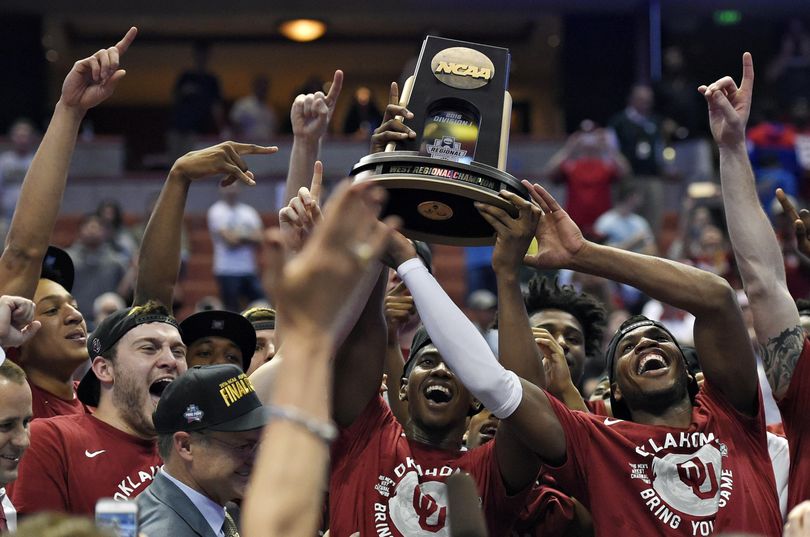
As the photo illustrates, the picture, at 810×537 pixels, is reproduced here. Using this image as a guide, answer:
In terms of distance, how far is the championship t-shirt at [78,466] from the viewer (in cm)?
423

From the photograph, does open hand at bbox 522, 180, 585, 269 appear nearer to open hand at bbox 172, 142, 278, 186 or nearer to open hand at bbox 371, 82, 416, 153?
open hand at bbox 371, 82, 416, 153

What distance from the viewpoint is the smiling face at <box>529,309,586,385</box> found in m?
5.42

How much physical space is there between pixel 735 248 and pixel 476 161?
1.07m

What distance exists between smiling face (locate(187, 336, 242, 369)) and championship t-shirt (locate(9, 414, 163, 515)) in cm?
64

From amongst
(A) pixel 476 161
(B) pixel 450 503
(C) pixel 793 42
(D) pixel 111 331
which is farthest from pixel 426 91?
(C) pixel 793 42

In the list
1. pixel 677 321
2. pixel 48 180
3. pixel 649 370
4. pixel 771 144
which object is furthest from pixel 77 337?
pixel 771 144

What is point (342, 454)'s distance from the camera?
174 inches

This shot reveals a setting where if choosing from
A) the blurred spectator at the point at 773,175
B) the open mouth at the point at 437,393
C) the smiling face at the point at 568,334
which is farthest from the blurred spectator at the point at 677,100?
the open mouth at the point at 437,393

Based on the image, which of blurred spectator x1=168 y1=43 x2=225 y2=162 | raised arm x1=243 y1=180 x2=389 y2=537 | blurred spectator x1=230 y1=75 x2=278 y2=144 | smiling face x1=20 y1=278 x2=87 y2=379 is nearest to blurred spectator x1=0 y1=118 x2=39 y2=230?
blurred spectator x1=168 y1=43 x2=225 y2=162

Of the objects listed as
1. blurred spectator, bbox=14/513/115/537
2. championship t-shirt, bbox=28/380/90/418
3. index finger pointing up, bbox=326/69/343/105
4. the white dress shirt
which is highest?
index finger pointing up, bbox=326/69/343/105

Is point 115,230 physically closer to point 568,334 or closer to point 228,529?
point 568,334

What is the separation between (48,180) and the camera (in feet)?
15.3

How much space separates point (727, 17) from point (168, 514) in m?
16.7

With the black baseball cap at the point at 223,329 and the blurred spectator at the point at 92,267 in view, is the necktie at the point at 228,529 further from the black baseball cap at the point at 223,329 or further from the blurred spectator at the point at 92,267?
the blurred spectator at the point at 92,267
